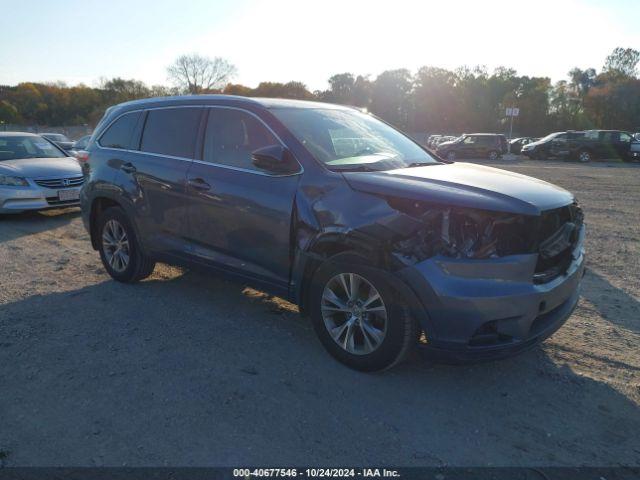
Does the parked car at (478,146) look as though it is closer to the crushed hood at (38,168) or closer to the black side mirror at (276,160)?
the crushed hood at (38,168)

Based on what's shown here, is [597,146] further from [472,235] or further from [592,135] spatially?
[472,235]

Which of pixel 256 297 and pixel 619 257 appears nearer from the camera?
pixel 256 297

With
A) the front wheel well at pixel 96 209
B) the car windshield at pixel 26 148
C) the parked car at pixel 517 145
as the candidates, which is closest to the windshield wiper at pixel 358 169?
the front wheel well at pixel 96 209

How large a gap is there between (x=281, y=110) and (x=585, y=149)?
2965 centimetres

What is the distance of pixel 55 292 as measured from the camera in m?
5.10

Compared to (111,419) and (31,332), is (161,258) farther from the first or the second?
(111,419)

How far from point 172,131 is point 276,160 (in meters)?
1.61

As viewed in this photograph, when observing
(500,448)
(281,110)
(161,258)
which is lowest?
(500,448)

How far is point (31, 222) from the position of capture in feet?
28.7

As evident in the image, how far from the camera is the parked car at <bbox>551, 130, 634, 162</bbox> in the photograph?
28.3 meters

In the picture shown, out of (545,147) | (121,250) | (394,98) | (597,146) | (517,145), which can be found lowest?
(517,145)

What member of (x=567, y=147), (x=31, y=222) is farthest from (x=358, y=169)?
(x=567, y=147)

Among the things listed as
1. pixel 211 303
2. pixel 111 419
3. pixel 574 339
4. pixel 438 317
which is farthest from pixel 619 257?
pixel 111 419

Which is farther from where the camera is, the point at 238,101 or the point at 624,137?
the point at 624,137
